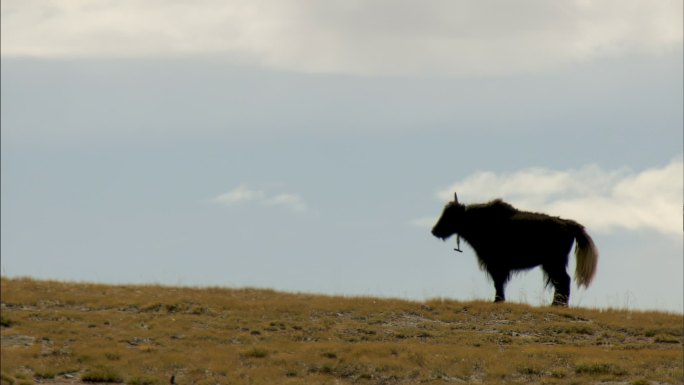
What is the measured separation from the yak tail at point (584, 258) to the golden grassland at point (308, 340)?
2.07 m

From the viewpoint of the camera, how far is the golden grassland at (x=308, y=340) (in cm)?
2325

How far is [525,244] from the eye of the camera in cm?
3347

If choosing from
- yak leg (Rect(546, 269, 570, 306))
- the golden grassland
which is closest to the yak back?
yak leg (Rect(546, 269, 570, 306))

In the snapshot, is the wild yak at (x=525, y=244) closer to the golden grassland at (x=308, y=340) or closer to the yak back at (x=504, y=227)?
the yak back at (x=504, y=227)

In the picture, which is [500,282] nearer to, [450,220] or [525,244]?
[525,244]

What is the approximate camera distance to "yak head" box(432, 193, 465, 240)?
3531 centimetres

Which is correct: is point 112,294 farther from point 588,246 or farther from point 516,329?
point 588,246

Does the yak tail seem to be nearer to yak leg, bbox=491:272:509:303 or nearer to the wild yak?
the wild yak

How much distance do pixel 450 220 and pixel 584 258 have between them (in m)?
4.51

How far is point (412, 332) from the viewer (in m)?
27.6

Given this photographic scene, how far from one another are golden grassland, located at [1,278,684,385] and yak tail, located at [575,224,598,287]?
207cm

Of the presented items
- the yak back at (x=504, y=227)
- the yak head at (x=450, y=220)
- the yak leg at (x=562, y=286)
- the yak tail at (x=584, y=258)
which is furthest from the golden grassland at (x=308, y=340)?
the yak head at (x=450, y=220)

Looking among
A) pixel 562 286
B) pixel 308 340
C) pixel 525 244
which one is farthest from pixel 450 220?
pixel 308 340

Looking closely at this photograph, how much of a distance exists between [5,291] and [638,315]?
57.3 ft
